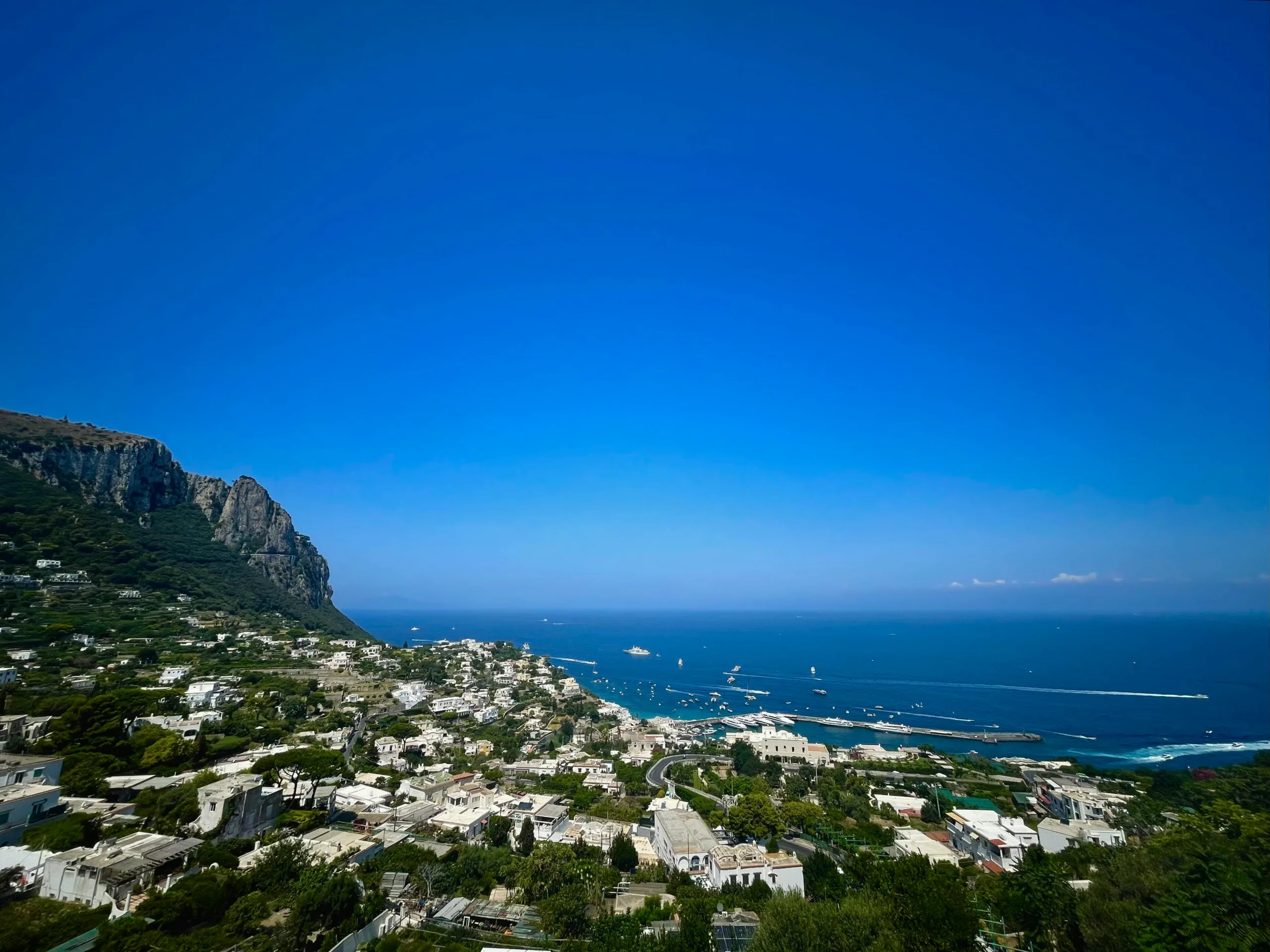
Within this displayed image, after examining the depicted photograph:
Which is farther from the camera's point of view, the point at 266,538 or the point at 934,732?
the point at 266,538

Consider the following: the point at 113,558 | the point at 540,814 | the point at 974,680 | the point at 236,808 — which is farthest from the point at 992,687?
the point at 113,558

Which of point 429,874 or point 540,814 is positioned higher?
point 429,874

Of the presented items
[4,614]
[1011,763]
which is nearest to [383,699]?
[4,614]

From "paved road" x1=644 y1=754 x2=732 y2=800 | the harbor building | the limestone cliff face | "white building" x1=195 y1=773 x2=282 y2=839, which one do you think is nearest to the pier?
"paved road" x1=644 y1=754 x2=732 y2=800

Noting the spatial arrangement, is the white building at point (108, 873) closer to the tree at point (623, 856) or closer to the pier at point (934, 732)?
the tree at point (623, 856)

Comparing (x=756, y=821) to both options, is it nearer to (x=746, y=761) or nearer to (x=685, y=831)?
(x=685, y=831)

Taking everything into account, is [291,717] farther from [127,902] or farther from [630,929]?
[630,929]

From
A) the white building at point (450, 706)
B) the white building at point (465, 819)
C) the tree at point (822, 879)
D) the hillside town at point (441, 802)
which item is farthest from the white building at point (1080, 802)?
the white building at point (450, 706)
